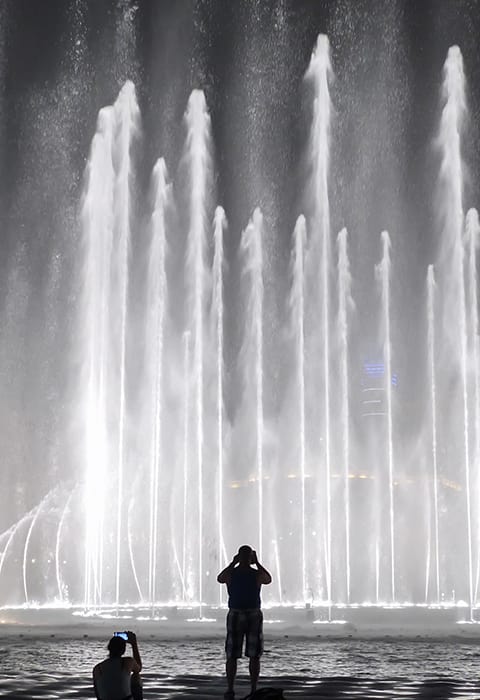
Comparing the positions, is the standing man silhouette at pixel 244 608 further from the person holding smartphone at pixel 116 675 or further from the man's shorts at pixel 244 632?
the person holding smartphone at pixel 116 675

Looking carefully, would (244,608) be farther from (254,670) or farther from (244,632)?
(254,670)

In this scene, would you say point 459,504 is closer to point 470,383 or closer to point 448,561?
point 448,561

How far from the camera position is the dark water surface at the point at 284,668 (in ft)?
34.2

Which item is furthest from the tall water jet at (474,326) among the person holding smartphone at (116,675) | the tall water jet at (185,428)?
the person holding smartphone at (116,675)

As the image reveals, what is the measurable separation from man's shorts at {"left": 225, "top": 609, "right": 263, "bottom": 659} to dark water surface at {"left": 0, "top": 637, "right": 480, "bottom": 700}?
56 cm

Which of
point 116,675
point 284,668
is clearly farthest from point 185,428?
point 116,675

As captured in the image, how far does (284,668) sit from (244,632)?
124 inches

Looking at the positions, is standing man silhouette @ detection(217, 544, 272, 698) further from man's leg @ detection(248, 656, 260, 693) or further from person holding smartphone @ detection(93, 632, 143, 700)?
person holding smartphone @ detection(93, 632, 143, 700)

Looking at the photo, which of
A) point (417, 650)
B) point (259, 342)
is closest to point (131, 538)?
point (259, 342)

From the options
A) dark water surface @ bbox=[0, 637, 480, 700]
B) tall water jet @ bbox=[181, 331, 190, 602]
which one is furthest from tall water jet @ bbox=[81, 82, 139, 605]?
dark water surface @ bbox=[0, 637, 480, 700]

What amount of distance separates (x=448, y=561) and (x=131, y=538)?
2120 cm

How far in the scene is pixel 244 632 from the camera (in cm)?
994

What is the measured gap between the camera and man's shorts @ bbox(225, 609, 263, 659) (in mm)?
9883

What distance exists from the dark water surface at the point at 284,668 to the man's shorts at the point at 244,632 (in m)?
0.56
